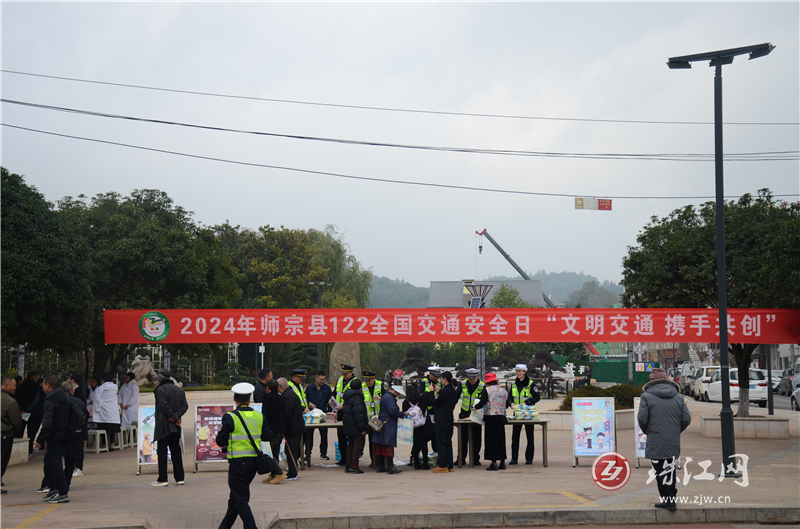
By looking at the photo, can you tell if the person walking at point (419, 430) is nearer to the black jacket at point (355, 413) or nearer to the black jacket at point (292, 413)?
the black jacket at point (355, 413)

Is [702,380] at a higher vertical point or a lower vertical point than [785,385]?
higher

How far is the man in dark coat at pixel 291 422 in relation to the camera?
12.6m

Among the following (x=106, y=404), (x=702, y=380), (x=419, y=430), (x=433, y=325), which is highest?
(x=433, y=325)

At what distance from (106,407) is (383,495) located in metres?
8.96

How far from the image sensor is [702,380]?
38062 mm

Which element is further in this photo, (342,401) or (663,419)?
(342,401)

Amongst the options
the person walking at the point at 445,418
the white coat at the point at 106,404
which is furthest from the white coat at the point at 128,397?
the person walking at the point at 445,418

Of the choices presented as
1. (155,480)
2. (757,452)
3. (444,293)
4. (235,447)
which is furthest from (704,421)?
(444,293)

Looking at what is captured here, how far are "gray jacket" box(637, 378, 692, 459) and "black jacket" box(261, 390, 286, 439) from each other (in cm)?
612

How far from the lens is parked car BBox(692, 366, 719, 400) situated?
3725 cm

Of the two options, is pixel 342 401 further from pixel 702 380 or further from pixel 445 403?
pixel 702 380

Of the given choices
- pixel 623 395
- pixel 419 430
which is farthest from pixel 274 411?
pixel 623 395

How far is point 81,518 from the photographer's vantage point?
9.15m

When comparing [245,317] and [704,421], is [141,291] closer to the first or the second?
[245,317]
